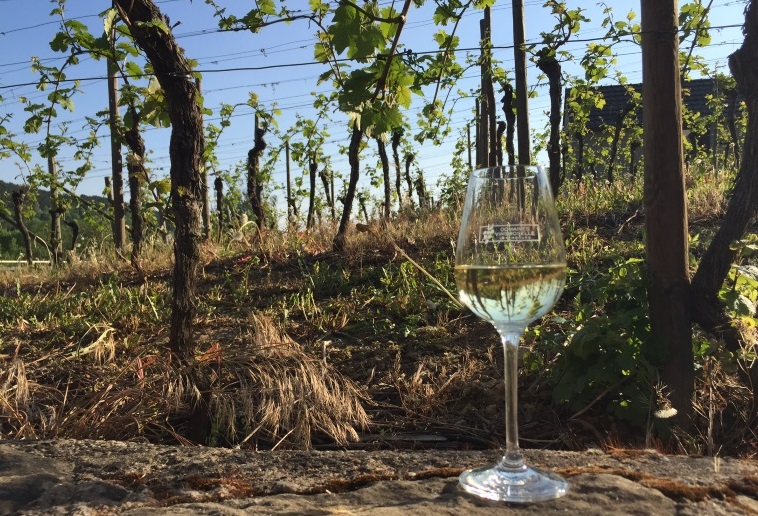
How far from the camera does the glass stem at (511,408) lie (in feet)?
3.72

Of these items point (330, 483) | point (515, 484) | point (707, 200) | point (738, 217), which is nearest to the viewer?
point (515, 484)

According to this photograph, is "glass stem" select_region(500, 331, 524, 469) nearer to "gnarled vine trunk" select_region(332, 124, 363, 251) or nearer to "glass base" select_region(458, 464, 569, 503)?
"glass base" select_region(458, 464, 569, 503)

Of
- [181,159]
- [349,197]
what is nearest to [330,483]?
[181,159]

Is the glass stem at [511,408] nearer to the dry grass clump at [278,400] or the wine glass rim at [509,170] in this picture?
the wine glass rim at [509,170]

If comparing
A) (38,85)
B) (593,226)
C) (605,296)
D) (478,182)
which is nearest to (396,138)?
(593,226)

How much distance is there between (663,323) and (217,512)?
7.52 feet

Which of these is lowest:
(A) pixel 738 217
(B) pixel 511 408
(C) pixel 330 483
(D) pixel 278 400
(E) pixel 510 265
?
(D) pixel 278 400

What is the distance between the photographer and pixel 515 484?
3.57ft

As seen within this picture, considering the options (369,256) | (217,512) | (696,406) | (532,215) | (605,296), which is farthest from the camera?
(369,256)

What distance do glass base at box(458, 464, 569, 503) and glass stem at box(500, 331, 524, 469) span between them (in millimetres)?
12

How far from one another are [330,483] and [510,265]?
0.51 metres

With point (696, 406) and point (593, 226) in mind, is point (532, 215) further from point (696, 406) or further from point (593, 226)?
point (593, 226)

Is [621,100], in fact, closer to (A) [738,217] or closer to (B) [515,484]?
(A) [738,217]

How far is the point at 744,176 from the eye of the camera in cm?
284
